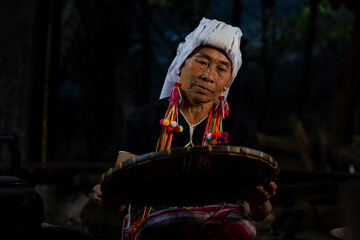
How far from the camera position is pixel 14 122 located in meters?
5.62

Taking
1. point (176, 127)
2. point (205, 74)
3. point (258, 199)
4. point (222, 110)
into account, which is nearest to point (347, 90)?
point (222, 110)

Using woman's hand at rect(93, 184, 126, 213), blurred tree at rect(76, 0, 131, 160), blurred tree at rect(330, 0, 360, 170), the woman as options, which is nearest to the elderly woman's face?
the woman

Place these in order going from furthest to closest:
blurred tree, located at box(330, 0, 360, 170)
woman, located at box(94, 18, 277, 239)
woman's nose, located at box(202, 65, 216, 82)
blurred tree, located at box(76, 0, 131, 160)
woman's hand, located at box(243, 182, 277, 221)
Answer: blurred tree, located at box(330, 0, 360, 170) < blurred tree, located at box(76, 0, 131, 160) < woman's nose, located at box(202, 65, 216, 82) < woman, located at box(94, 18, 277, 239) < woman's hand, located at box(243, 182, 277, 221)

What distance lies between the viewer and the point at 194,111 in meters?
2.38

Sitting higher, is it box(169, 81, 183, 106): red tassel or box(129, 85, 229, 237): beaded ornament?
box(169, 81, 183, 106): red tassel

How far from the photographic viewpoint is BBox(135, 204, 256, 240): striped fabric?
2010 millimetres

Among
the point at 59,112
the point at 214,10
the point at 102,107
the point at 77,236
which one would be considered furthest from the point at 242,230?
the point at 214,10

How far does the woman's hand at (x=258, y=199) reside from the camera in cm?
193

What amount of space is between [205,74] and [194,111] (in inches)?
8.5

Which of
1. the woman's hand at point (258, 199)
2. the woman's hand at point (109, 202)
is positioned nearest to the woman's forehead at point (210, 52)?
the woman's hand at point (258, 199)

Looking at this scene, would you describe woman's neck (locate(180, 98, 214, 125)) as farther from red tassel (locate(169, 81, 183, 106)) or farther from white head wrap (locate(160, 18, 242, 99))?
white head wrap (locate(160, 18, 242, 99))

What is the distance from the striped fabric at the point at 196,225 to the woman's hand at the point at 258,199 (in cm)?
6

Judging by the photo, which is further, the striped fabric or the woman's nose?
the woman's nose

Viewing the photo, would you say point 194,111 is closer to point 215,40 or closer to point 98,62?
point 215,40
